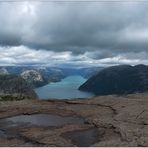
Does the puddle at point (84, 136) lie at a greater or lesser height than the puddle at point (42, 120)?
lesser

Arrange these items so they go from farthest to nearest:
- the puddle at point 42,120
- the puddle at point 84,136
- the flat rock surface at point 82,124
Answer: the puddle at point 42,120, the flat rock surface at point 82,124, the puddle at point 84,136

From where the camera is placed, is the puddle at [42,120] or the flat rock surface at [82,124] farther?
the puddle at [42,120]

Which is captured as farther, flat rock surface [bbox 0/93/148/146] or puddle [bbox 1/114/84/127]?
puddle [bbox 1/114/84/127]

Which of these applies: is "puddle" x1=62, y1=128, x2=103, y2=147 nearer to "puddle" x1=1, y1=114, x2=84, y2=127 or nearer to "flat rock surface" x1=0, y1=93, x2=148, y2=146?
"flat rock surface" x1=0, y1=93, x2=148, y2=146

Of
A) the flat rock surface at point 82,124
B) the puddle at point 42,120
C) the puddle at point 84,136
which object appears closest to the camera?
the puddle at point 84,136

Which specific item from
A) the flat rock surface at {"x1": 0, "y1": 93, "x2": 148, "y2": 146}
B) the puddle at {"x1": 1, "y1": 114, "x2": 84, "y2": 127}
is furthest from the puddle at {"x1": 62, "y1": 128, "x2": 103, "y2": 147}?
the puddle at {"x1": 1, "y1": 114, "x2": 84, "y2": 127}

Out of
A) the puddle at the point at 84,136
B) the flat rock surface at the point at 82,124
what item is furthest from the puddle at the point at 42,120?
the puddle at the point at 84,136

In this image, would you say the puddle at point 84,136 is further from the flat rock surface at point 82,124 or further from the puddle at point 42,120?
the puddle at point 42,120

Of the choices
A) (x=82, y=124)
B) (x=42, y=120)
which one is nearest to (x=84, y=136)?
(x=82, y=124)

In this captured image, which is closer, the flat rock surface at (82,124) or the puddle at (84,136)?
the puddle at (84,136)
